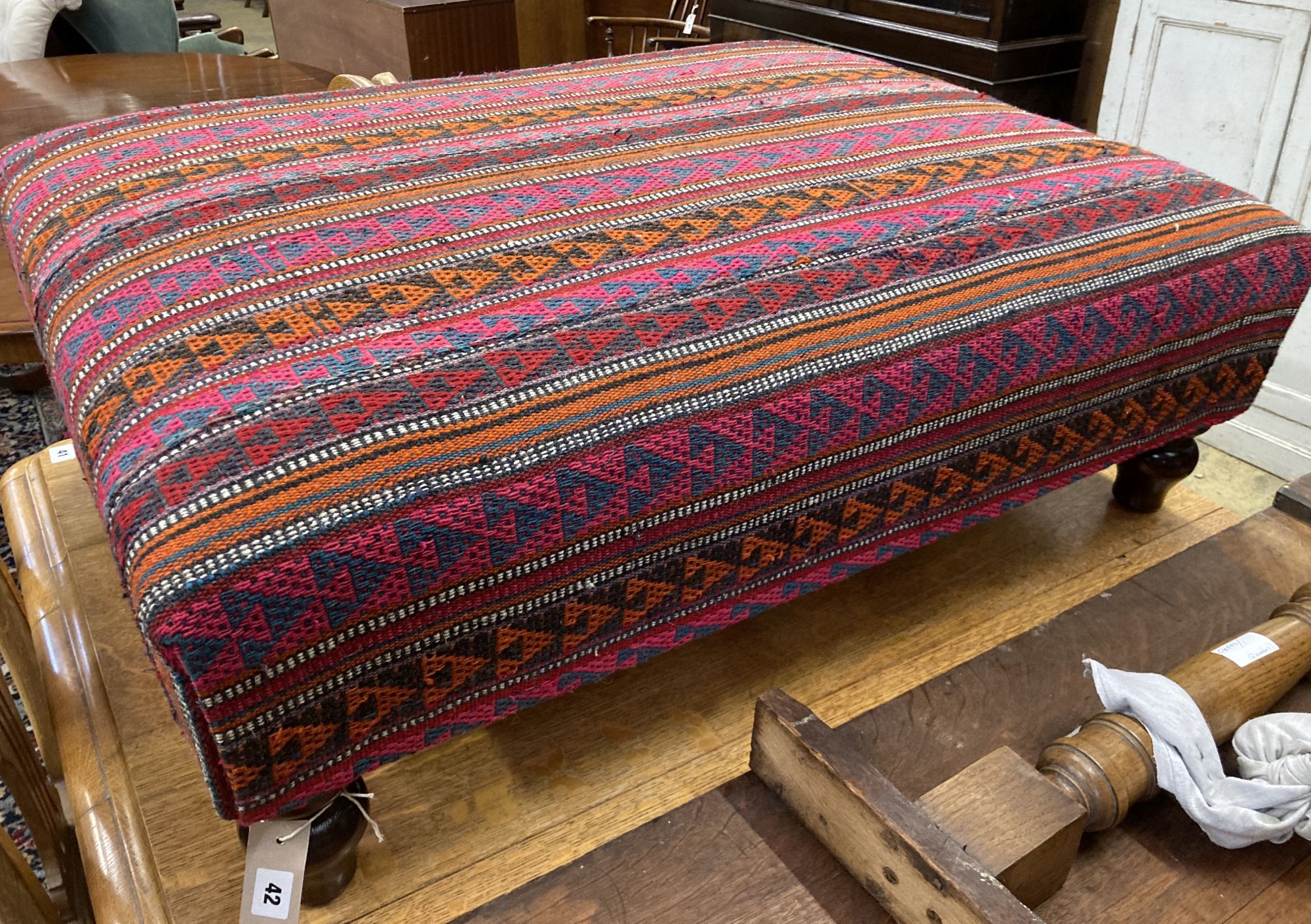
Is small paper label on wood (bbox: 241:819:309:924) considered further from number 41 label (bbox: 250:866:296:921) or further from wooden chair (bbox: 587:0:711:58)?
wooden chair (bbox: 587:0:711:58)

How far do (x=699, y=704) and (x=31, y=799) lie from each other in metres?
0.60

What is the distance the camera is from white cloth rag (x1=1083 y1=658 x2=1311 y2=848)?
0.63 meters

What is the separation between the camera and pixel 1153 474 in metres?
1.31

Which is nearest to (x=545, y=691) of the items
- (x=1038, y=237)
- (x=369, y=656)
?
(x=369, y=656)

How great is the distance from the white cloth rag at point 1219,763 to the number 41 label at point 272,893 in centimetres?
61

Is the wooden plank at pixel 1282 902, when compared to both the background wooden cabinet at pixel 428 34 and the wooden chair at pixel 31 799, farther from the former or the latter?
the background wooden cabinet at pixel 428 34

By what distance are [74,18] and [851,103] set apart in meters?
2.61

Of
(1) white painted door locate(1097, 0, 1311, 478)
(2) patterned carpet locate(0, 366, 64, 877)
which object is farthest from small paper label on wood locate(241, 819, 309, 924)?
(1) white painted door locate(1097, 0, 1311, 478)

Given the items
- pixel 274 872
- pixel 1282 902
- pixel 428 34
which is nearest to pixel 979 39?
pixel 428 34

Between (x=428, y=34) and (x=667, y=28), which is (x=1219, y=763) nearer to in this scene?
(x=428, y=34)

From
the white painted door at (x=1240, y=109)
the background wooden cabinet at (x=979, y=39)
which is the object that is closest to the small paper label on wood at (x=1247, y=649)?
the white painted door at (x=1240, y=109)

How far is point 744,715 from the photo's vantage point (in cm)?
106

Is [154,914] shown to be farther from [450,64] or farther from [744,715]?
[450,64]

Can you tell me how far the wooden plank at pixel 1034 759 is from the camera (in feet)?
1.96
